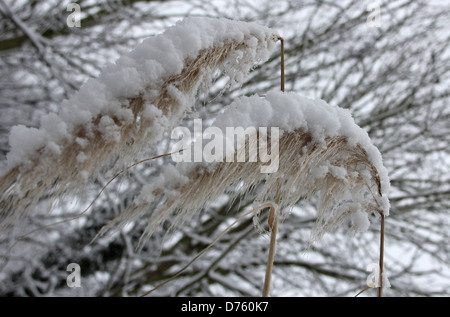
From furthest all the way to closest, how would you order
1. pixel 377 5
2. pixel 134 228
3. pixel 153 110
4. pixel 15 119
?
pixel 377 5 < pixel 134 228 < pixel 15 119 < pixel 153 110

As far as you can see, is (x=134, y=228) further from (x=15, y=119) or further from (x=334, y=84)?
(x=334, y=84)

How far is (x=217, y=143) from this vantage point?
508 mm

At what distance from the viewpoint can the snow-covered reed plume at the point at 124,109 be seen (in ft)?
1.56

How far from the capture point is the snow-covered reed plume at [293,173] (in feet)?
1.68

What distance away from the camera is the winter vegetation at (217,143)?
520 mm

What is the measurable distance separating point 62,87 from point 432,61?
3.72 metres

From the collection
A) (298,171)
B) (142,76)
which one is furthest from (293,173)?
(142,76)

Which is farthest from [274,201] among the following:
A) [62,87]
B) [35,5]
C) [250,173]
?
[35,5]

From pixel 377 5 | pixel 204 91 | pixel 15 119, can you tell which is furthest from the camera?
pixel 377 5

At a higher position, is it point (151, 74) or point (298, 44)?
point (298, 44)

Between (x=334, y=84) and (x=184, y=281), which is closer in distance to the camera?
(x=184, y=281)

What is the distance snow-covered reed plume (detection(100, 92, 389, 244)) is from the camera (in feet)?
1.68

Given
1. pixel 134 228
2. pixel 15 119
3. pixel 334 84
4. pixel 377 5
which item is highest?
pixel 377 5

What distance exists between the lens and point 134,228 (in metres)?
3.64
